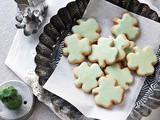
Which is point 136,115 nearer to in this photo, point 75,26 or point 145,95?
point 145,95

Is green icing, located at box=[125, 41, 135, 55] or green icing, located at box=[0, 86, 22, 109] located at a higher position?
green icing, located at box=[125, 41, 135, 55]

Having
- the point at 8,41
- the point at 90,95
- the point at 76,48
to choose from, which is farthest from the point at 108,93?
the point at 8,41

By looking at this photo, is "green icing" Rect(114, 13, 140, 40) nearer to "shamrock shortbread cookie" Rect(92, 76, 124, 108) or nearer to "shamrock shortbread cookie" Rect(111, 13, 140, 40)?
"shamrock shortbread cookie" Rect(111, 13, 140, 40)

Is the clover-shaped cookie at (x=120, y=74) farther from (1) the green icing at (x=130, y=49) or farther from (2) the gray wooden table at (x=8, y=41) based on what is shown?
(2) the gray wooden table at (x=8, y=41)

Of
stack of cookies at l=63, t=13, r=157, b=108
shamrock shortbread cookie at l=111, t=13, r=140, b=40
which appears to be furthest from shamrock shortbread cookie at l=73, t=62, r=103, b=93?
shamrock shortbread cookie at l=111, t=13, r=140, b=40

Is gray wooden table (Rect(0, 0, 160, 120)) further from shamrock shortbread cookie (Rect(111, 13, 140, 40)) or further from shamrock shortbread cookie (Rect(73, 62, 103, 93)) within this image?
shamrock shortbread cookie (Rect(111, 13, 140, 40))

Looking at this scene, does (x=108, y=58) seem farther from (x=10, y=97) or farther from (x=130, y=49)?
(x=10, y=97)
